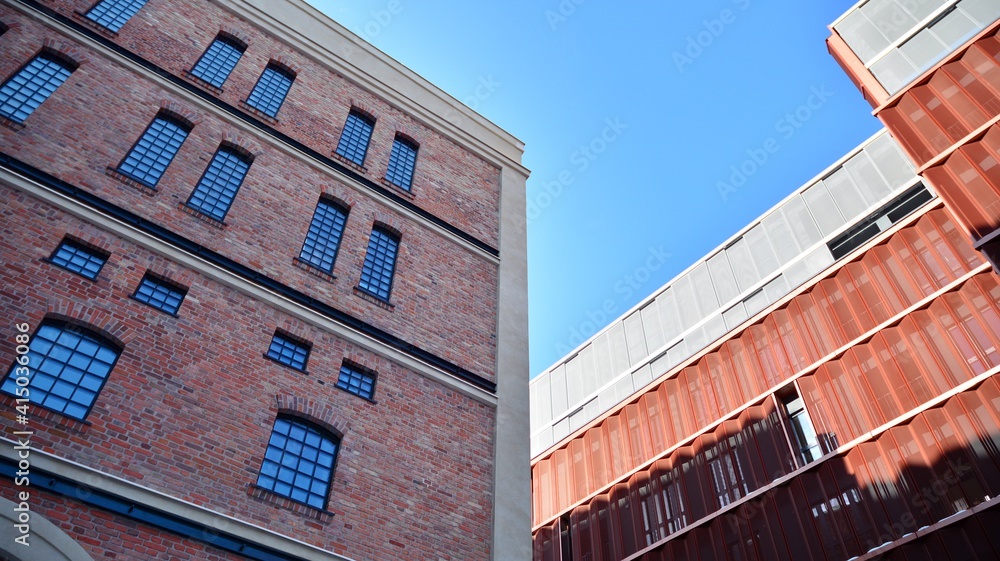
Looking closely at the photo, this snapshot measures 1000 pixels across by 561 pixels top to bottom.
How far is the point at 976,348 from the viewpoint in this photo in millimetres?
25453

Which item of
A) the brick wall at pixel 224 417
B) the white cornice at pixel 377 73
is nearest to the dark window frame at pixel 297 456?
the brick wall at pixel 224 417

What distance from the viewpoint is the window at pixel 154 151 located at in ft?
43.4

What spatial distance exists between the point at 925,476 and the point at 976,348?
486 cm

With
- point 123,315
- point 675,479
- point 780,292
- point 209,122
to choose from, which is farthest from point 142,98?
point 780,292

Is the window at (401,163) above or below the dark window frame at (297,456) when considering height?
above

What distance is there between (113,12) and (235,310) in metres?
7.75

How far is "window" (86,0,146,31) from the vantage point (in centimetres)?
1518

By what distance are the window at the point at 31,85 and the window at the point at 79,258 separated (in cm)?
258

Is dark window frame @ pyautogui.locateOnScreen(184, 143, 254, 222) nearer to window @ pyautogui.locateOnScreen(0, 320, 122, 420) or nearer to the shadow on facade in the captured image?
window @ pyautogui.locateOnScreen(0, 320, 122, 420)

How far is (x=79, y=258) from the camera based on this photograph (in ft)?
37.8

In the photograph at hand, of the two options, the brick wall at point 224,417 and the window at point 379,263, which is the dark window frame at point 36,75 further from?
the window at point 379,263

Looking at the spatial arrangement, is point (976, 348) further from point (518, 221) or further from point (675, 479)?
point (518, 221)

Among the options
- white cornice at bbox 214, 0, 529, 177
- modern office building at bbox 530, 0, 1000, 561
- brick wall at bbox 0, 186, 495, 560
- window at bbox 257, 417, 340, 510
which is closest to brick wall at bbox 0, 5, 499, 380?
white cornice at bbox 214, 0, 529, 177

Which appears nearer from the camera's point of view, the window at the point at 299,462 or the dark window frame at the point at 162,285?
the window at the point at 299,462
